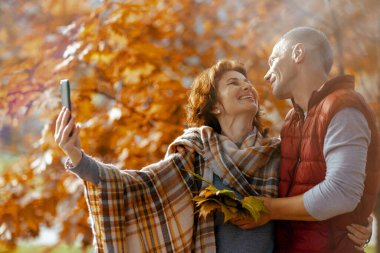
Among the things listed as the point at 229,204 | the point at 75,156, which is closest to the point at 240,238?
the point at 229,204

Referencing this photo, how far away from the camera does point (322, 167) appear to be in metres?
1.49

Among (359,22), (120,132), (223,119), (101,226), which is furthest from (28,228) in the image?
(359,22)

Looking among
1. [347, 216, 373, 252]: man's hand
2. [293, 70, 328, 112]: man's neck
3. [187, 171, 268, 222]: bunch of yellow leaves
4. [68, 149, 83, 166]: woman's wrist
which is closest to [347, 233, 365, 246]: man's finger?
[347, 216, 373, 252]: man's hand

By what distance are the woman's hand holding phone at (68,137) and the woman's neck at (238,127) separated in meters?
0.50

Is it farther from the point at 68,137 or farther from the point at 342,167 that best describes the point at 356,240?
the point at 68,137

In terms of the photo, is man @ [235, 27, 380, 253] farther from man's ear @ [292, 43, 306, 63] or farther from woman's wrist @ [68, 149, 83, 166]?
woman's wrist @ [68, 149, 83, 166]

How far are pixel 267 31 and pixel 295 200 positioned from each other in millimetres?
1891

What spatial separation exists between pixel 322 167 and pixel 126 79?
162cm

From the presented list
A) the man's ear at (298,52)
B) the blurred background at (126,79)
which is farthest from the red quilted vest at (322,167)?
the blurred background at (126,79)

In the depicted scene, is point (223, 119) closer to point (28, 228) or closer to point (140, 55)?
point (140, 55)

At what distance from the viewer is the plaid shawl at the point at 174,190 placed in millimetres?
1664

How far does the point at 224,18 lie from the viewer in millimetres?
3453

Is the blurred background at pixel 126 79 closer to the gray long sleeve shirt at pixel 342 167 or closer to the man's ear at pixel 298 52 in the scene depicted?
the man's ear at pixel 298 52

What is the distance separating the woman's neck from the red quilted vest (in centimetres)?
21
